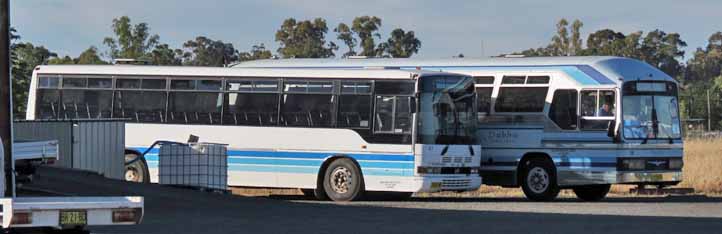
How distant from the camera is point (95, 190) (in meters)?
23.9

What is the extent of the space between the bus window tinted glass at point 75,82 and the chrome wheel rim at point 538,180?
30.3 feet

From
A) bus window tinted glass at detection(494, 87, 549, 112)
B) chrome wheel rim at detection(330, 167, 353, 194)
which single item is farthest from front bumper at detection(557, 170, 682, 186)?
chrome wheel rim at detection(330, 167, 353, 194)

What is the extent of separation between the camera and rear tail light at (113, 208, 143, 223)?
1304 centimetres

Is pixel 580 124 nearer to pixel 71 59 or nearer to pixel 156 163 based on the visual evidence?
pixel 156 163

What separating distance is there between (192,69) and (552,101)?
7160mm

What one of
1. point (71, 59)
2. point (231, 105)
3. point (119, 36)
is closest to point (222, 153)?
point (231, 105)

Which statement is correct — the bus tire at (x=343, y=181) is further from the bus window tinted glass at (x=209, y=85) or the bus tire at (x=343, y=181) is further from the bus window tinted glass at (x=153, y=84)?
the bus window tinted glass at (x=153, y=84)

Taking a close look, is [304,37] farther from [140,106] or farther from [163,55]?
[140,106]

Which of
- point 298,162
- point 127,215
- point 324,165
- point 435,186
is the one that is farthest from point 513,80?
point 127,215

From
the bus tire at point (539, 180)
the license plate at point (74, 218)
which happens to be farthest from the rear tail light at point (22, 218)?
the bus tire at point (539, 180)

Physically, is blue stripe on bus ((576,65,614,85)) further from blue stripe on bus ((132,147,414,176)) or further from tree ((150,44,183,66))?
tree ((150,44,183,66))

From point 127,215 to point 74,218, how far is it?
520 millimetres

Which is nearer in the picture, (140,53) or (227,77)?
(227,77)

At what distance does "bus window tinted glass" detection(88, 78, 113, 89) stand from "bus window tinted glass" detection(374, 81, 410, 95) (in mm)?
5793
